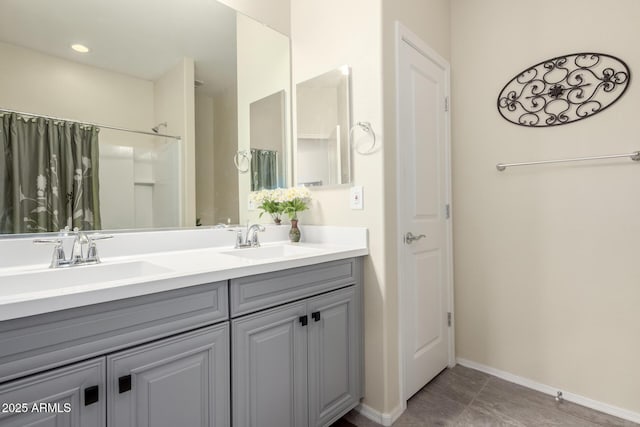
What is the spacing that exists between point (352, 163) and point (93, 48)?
127 cm

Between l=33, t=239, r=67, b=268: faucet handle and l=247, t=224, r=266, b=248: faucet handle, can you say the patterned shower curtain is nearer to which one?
l=33, t=239, r=67, b=268: faucet handle

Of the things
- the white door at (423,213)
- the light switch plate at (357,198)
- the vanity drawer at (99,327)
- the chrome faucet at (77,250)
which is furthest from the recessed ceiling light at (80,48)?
the white door at (423,213)

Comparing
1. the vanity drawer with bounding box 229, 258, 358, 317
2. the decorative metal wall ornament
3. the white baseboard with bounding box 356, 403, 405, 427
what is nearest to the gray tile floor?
the white baseboard with bounding box 356, 403, 405, 427

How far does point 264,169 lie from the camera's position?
2.05 metres

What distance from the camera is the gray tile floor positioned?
163 centimetres

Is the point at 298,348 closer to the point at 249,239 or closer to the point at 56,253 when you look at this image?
the point at 249,239

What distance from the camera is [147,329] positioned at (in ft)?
3.03

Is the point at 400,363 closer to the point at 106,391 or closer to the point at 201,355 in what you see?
the point at 201,355

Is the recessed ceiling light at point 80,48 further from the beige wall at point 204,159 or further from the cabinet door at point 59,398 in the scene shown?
the cabinet door at point 59,398

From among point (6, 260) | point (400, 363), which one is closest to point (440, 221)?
point (400, 363)

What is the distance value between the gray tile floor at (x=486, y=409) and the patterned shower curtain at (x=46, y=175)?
1568 millimetres

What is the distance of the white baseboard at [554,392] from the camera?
164cm

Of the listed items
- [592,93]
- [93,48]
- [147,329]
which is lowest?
[147,329]

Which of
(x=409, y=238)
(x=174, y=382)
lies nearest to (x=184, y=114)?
(x=174, y=382)
